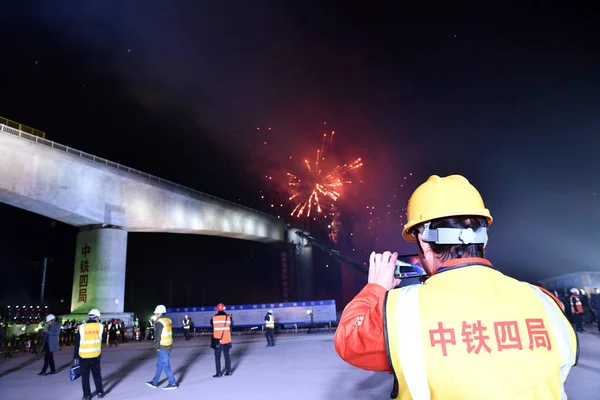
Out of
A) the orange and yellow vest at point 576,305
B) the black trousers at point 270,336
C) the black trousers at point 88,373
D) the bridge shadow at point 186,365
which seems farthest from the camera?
the black trousers at point 270,336

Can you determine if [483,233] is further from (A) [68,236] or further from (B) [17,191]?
(A) [68,236]

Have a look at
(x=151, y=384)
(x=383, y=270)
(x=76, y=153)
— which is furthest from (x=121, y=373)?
(x=76, y=153)

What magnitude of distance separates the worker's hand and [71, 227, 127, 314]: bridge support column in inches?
1234

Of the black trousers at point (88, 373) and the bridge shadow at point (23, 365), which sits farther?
the bridge shadow at point (23, 365)

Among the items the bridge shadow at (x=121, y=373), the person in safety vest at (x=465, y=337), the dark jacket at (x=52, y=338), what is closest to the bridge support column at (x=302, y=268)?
the bridge shadow at (x=121, y=373)

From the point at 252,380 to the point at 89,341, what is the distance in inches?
155

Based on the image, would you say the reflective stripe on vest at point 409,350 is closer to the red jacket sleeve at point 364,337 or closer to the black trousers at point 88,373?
the red jacket sleeve at point 364,337

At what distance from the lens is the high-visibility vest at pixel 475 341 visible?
60.0 inches

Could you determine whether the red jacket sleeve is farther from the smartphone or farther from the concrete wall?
the concrete wall

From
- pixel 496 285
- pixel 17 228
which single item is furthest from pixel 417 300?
pixel 17 228

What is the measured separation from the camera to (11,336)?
23.4 m

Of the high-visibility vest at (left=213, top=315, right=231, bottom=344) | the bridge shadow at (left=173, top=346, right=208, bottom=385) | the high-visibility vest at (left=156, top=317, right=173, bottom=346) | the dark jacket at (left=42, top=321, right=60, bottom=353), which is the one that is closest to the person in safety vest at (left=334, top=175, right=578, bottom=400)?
the high-visibility vest at (left=156, top=317, right=173, bottom=346)

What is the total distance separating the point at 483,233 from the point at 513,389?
0.68 m

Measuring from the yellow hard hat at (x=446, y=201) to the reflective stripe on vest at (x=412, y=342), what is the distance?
17.7 inches
